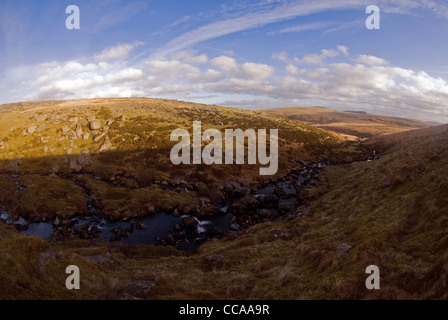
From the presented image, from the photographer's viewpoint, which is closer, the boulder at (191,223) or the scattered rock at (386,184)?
the scattered rock at (386,184)

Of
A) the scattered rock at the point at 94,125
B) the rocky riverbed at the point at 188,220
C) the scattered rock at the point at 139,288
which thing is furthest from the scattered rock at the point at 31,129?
the scattered rock at the point at 139,288

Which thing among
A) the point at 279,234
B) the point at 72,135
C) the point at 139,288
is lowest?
the point at 279,234

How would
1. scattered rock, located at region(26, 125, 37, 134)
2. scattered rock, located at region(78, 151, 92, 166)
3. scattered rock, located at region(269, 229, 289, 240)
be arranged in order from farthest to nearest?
1. scattered rock, located at region(26, 125, 37, 134)
2. scattered rock, located at region(78, 151, 92, 166)
3. scattered rock, located at region(269, 229, 289, 240)

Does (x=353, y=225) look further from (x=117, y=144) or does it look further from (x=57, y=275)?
(x=117, y=144)

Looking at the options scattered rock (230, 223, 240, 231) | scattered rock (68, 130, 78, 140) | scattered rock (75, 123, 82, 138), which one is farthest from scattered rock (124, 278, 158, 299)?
scattered rock (75, 123, 82, 138)

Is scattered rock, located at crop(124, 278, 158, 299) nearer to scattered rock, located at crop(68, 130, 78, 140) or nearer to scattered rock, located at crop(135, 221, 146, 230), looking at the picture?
scattered rock, located at crop(135, 221, 146, 230)

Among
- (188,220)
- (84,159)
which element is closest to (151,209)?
(188,220)

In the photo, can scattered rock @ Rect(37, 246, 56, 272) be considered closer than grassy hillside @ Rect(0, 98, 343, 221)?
Yes

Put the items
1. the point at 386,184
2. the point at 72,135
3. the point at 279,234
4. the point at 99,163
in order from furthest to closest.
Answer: the point at 72,135 < the point at 99,163 < the point at 386,184 < the point at 279,234

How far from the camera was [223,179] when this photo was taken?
162ft

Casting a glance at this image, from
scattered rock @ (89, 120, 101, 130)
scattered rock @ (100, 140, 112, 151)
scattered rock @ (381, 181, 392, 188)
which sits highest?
scattered rock @ (89, 120, 101, 130)

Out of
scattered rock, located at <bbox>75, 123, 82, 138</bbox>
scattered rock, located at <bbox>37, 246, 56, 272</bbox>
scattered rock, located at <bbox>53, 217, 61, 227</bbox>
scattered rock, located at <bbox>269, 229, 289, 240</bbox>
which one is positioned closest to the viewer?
scattered rock, located at <bbox>37, 246, 56, 272</bbox>

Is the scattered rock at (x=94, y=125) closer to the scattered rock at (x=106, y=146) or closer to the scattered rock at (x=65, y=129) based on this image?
the scattered rock at (x=65, y=129)

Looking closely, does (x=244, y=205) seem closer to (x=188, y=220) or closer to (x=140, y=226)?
(x=188, y=220)
